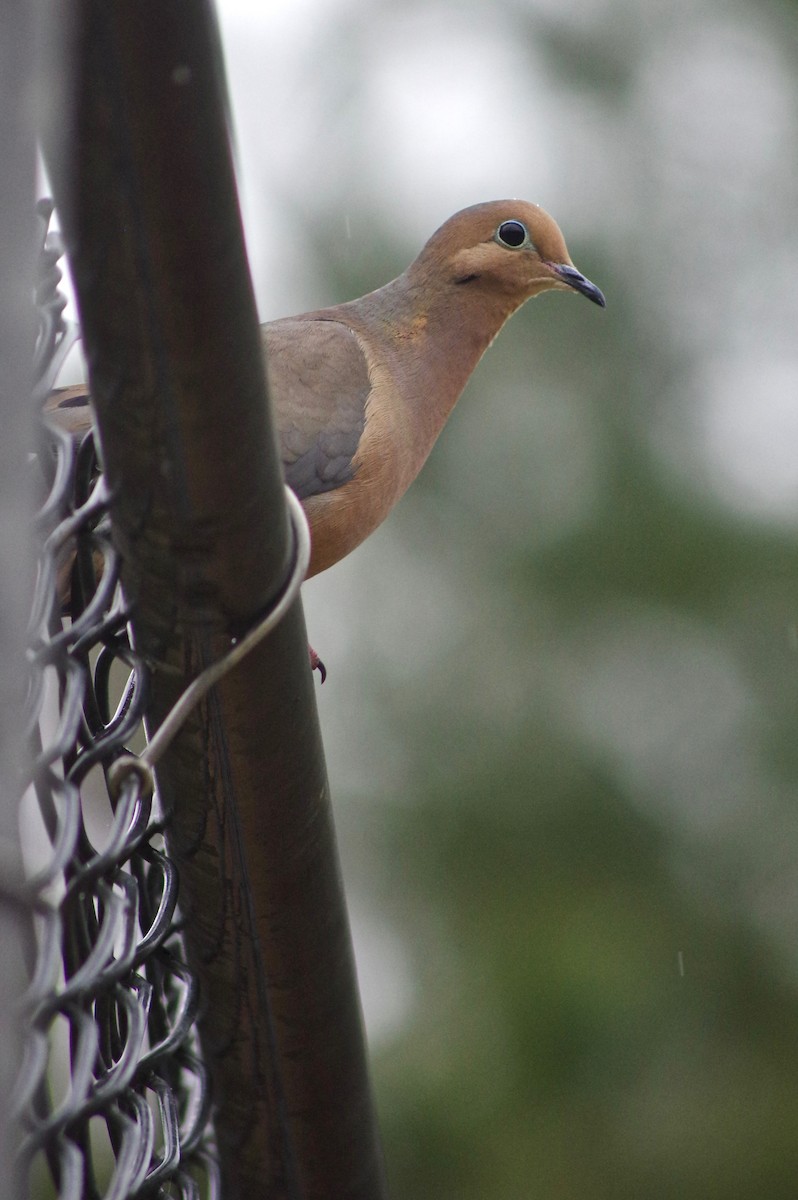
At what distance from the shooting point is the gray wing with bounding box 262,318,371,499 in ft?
10.0

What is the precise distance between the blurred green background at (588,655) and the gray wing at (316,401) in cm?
A: 282

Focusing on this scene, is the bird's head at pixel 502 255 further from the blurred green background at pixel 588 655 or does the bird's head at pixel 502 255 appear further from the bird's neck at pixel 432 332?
the blurred green background at pixel 588 655

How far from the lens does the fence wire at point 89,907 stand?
3.16 ft

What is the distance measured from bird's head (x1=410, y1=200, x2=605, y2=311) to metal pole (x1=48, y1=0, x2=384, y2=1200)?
256 centimetres

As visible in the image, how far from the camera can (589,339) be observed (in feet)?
22.0

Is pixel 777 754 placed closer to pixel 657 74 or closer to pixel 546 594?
pixel 546 594

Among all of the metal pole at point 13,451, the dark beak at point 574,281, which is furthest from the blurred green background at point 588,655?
the metal pole at point 13,451

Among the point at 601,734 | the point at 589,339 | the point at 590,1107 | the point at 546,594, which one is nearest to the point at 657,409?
the point at 589,339

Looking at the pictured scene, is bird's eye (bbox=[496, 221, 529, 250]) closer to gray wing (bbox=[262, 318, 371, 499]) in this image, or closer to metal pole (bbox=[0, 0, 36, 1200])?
gray wing (bbox=[262, 318, 371, 499])

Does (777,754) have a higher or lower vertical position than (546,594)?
lower

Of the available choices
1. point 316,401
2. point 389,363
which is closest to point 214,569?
point 316,401

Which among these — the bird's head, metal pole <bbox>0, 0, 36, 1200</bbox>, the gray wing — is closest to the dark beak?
the bird's head

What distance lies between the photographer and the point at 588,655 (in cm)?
619

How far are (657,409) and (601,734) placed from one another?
1.53 metres
